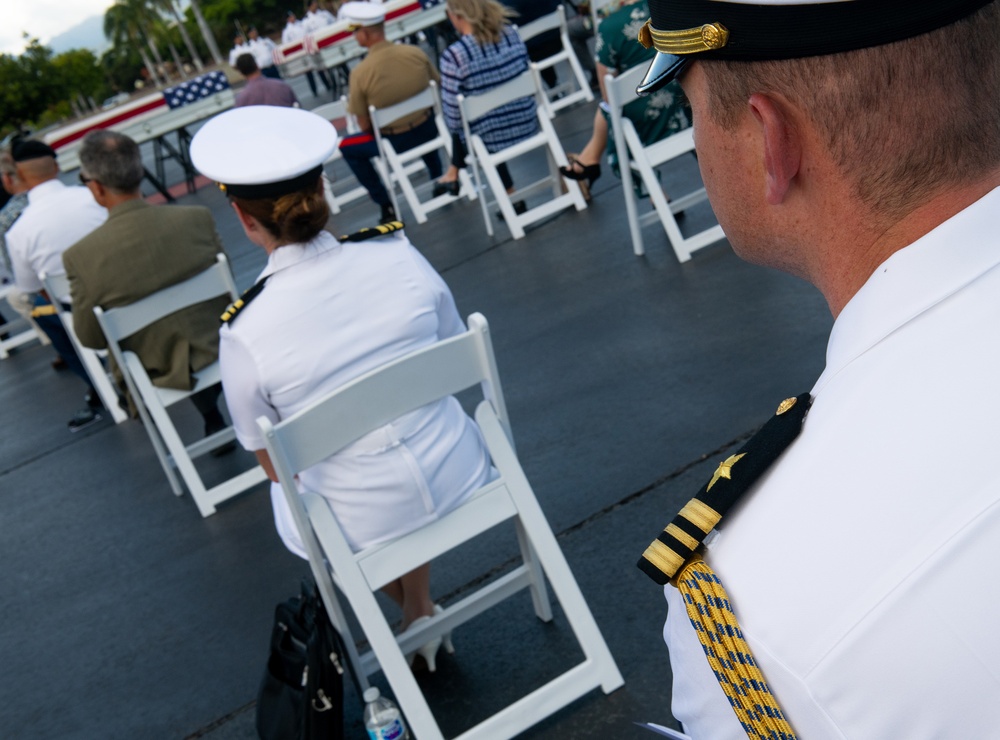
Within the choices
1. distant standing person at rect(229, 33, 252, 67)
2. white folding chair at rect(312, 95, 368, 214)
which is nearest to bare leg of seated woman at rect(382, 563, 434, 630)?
white folding chair at rect(312, 95, 368, 214)

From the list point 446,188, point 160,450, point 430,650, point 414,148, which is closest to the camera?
point 430,650

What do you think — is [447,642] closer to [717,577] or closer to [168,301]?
[168,301]

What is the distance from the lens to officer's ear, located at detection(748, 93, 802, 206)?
2.81ft

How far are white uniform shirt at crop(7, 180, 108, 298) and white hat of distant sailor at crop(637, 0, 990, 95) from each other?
610cm

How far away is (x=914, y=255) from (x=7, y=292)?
935 cm

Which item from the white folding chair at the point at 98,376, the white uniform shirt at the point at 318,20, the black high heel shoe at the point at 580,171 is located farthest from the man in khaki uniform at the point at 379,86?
the white uniform shirt at the point at 318,20

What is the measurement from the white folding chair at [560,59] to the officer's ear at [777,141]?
9.18 meters

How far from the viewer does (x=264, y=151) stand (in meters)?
3.13

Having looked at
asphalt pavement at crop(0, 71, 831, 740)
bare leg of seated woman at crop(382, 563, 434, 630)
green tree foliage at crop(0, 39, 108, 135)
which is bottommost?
asphalt pavement at crop(0, 71, 831, 740)

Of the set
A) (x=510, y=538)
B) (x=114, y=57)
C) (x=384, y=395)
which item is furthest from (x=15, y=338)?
(x=114, y=57)

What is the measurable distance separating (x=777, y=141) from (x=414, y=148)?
28.1ft

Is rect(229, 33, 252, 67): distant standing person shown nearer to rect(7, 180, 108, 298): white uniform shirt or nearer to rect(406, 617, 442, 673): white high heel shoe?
rect(7, 180, 108, 298): white uniform shirt

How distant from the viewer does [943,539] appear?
0.65 meters

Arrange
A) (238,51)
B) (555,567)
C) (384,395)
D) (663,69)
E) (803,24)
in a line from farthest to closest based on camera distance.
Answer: (238,51), (555,567), (384,395), (663,69), (803,24)
